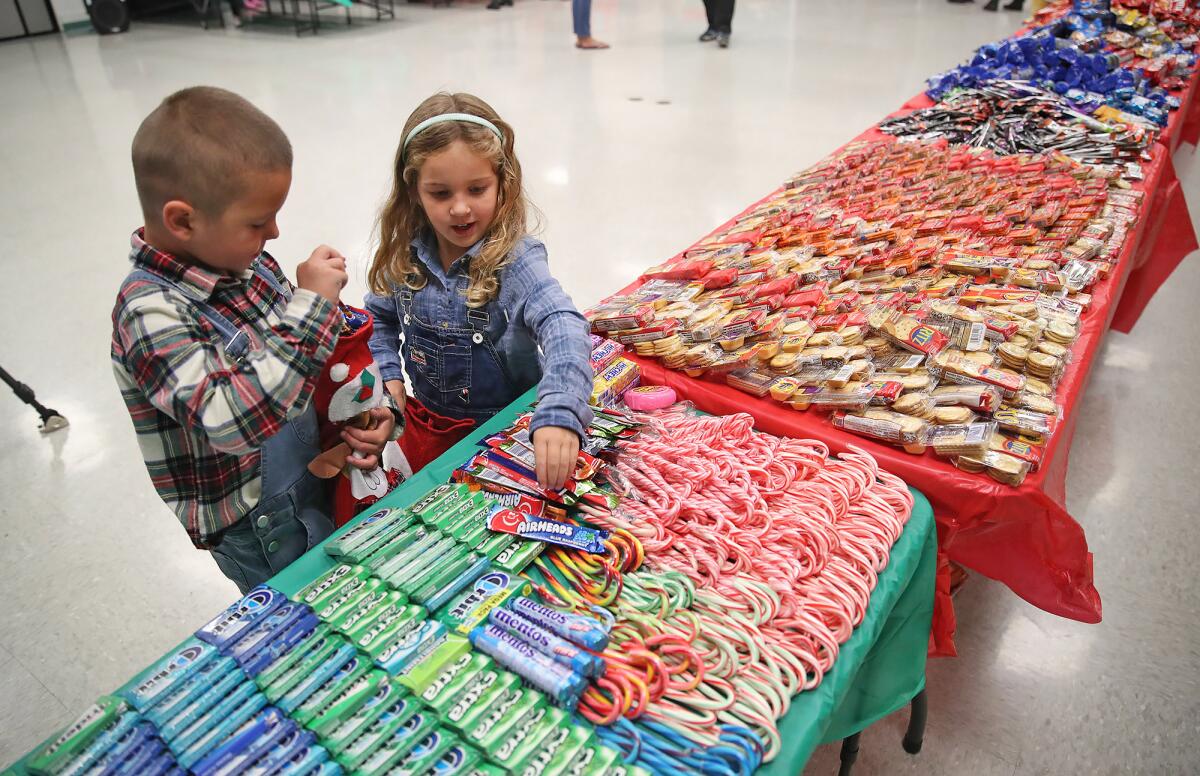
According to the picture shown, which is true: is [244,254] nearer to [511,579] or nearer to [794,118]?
[511,579]

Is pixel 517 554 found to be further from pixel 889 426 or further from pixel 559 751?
pixel 889 426

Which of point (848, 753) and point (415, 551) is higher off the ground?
point (415, 551)

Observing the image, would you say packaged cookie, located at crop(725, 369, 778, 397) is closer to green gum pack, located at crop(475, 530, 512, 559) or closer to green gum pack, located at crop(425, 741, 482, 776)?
green gum pack, located at crop(475, 530, 512, 559)

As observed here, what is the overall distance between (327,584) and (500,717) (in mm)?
437

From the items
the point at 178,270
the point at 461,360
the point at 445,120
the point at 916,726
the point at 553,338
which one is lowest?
the point at 916,726

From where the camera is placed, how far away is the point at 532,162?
6.32m

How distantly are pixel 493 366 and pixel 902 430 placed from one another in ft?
3.37

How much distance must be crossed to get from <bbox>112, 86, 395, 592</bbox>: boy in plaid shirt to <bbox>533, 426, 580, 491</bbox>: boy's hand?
44cm

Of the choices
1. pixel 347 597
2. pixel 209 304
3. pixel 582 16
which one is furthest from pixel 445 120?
pixel 582 16

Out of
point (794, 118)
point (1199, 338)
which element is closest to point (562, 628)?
point (1199, 338)

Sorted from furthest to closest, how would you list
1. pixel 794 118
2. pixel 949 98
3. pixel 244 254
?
pixel 794 118
pixel 949 98
pixel 244 254

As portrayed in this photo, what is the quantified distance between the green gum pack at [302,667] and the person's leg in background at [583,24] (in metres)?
10.4

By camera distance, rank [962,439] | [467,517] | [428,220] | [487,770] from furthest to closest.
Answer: [428,220]
[962,439]
[467,517]
[487,770]

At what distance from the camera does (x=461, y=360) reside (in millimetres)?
1900
